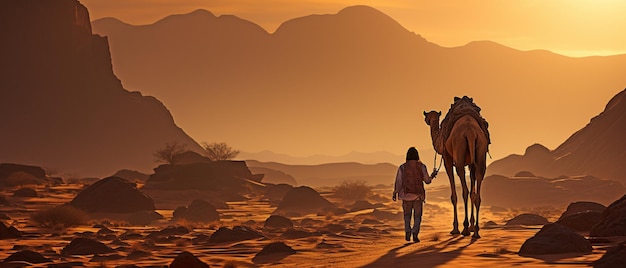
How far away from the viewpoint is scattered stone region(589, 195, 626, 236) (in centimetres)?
2069

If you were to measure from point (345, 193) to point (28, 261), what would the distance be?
6263 centimetres

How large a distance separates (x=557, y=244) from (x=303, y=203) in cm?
4661

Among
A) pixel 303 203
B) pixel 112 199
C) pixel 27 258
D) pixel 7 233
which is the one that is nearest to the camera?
pixel 27 258

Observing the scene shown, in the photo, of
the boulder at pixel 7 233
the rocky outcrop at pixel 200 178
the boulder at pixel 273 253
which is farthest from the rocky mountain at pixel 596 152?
the boulder at pixel 273 253

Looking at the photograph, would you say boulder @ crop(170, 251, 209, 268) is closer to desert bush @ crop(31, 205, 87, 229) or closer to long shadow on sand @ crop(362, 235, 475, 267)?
long shadow on sand @ crop(362, 235, 475, 267)

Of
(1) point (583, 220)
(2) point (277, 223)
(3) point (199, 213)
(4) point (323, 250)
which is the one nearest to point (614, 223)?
(1) point (583, 220)

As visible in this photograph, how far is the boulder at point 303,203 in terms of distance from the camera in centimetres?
6222

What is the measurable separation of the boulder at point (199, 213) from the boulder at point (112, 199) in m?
2.43

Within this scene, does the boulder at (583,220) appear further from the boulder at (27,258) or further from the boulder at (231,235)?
the boulder at (27,258)

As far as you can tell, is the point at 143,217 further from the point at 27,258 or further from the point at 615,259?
the point at 615,259

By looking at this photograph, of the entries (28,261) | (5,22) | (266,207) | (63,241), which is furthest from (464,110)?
(5,22)

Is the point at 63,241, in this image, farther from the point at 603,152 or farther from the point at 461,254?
the point at 603,152

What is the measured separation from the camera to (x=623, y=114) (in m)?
97.9

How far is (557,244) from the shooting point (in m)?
18.0
